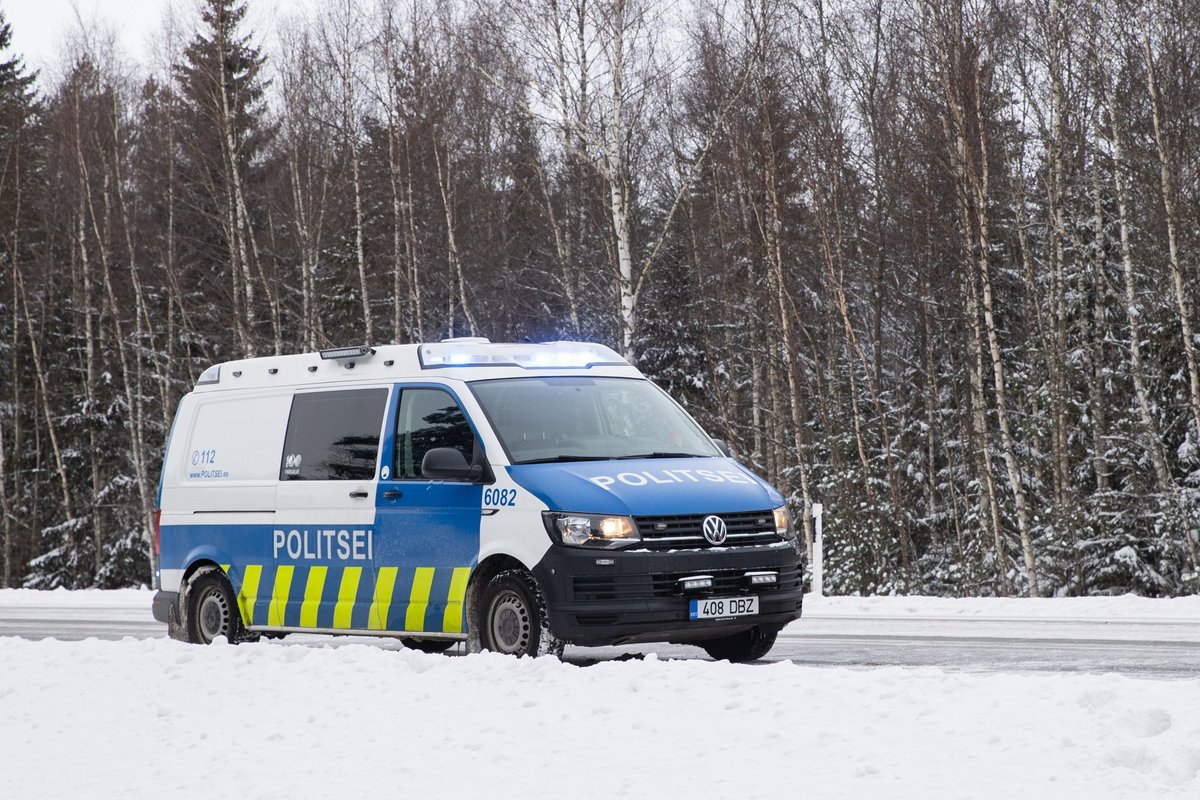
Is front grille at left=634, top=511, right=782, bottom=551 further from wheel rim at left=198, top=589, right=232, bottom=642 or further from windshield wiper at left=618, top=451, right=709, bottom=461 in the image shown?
wheel rim at left=198, top=589, right=232, bottom=642

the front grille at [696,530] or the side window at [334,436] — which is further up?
the side window at [334,436]

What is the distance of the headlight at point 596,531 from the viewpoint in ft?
30.3

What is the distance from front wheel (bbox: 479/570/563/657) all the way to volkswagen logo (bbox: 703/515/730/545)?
1.06m

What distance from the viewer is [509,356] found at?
35.5 feet

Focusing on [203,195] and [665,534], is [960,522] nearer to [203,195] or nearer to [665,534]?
[203,195]

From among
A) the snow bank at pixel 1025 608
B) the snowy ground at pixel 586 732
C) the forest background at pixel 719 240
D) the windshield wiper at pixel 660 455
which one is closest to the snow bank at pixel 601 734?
the snowy ground at pixel 586 732

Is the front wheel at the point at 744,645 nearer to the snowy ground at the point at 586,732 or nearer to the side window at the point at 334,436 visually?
the snowy ground at the point at 586,732

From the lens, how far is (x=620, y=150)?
23562mm

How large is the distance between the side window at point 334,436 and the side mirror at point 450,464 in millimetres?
894

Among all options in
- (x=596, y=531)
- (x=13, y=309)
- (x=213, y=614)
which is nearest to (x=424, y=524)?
(x=596, y=531)

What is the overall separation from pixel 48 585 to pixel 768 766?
115 feet

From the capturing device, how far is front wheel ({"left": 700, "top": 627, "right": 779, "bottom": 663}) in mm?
10334

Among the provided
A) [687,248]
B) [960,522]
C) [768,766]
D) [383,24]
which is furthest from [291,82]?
[768,766]

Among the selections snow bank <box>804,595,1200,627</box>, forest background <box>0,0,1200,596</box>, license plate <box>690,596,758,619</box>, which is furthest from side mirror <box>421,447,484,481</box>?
forest background <box>0,0,1200,596</box>
